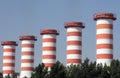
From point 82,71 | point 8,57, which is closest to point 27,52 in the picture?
point 8,57

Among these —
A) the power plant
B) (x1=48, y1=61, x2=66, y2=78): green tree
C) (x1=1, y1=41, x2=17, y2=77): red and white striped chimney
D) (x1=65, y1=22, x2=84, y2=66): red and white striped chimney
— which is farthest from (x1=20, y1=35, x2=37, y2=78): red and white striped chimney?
(x1=48, y1=61, x2=66, y2=78): green tree

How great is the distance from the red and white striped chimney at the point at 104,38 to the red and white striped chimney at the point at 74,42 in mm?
5049

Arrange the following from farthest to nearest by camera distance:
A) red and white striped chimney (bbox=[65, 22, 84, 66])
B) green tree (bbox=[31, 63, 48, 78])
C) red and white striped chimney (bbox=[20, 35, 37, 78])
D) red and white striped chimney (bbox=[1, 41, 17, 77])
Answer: red and white striped chimney (bbox=[1, 41, 17, 77]) → red and white striped chimney (bbox=[20, 35, 37, 78]) → red and white striped chimney (bbox=[65, 22, 84, 66]) → green tree (bbox=[31, 63, 48, 78])

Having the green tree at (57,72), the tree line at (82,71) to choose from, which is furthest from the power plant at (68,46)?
the green tree at (57,72)

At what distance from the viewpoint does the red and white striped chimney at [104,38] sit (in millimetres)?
49531

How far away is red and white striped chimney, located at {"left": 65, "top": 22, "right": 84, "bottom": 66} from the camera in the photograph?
180 ft

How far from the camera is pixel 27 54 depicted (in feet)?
211

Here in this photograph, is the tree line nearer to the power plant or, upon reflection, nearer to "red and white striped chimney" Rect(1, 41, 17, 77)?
the power plant

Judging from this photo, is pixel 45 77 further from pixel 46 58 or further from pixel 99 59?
pixel 46 58

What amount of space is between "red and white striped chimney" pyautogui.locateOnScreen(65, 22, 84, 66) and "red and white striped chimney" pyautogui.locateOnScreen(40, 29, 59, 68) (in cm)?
459

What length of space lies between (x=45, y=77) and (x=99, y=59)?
8.39 m

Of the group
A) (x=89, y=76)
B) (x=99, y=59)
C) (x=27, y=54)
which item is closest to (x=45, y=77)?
(x=89, y=76)

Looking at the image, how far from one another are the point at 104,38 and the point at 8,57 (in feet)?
75.5

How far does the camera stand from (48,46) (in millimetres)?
59375
